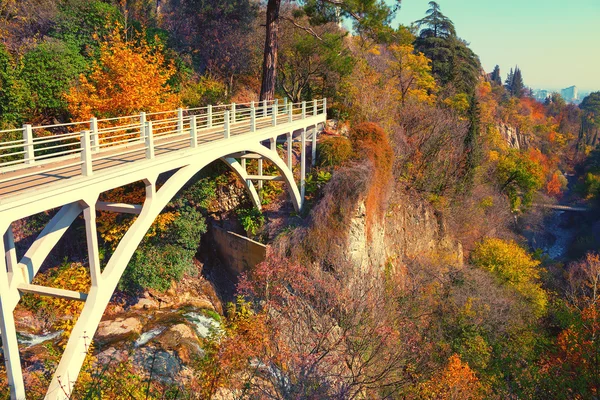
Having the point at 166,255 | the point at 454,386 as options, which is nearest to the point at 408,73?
the point at 454,386

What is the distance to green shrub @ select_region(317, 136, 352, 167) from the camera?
677 inches

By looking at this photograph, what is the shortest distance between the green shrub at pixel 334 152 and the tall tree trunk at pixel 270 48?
11.9 ft

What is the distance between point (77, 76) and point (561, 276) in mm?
34204

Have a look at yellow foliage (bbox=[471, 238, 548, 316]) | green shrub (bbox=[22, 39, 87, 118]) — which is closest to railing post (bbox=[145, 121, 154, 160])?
green shrub (bbox=[22, 39, 87, 118])

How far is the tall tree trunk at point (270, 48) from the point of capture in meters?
17.3

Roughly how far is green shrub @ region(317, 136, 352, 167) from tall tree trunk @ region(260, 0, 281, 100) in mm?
3617

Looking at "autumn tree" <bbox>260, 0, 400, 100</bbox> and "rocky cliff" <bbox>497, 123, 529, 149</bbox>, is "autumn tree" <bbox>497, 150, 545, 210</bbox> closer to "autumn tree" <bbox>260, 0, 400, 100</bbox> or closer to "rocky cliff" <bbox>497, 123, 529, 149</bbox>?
"rocky cliff" <bbox>497, 123, 529, 149</bbox>

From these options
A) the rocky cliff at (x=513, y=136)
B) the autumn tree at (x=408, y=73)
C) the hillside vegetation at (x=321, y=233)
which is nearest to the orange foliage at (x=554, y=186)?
the rocky cliff at (x=513, y=136)

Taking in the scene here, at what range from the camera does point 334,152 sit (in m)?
17.2

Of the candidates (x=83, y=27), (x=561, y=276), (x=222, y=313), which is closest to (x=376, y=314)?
(x=222, y=313)

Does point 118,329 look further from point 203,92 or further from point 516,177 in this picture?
point 516,177

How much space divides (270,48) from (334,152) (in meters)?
5.36

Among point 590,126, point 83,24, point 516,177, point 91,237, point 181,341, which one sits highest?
point 83,24

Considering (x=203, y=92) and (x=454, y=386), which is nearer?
(x=454, y=386)
